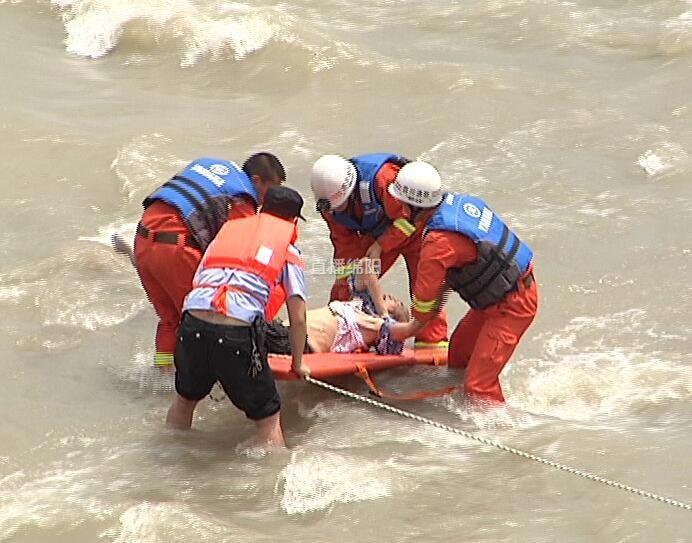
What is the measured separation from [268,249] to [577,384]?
2.24 metres

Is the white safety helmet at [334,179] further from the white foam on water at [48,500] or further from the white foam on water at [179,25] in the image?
the white foam on water at [179,25]

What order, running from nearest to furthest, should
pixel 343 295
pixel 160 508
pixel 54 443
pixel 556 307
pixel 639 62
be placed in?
pixel 160 508 → pixel 54 443 → pixel 343 295 → pixel 556 307 → pixel 639 62

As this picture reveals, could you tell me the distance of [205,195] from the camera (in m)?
6.04

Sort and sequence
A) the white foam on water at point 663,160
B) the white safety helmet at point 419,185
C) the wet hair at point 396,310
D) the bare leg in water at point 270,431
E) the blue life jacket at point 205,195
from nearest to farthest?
the bare leg in water at point 270,431 → the white safety helmet at point 419,185 → the blue life jacket at point 205,195 → the wet hair at point 396,310 → the white foam on water at point 663,160

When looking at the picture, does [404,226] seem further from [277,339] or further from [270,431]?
[270,431]

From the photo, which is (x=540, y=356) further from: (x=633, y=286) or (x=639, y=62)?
(x=639, y=62)

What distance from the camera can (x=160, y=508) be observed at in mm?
4930

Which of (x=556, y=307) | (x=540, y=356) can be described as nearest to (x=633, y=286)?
(x=556, y=307)

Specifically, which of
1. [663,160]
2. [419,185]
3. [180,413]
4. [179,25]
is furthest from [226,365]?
[179,25]

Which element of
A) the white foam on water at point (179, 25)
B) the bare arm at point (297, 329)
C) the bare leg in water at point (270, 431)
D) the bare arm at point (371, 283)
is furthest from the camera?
the white foam on water at point (179, 25)

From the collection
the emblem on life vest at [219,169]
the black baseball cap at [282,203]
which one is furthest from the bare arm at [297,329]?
the emblem on life vest at [219,169]

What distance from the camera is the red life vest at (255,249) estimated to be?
201 inches

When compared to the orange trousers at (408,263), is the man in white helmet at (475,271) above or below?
above

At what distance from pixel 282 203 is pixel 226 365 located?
0.80 m
